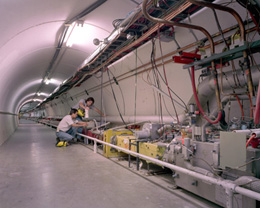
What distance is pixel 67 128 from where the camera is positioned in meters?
6.88

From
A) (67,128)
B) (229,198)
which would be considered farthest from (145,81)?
(229,198)

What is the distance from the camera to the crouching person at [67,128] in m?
6.64

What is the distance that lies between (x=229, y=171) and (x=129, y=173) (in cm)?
180

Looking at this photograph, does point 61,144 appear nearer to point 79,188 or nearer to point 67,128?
point 67,128

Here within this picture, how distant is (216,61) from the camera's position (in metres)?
2.78

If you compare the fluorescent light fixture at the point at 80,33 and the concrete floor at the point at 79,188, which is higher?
the fluorescent light fixture at the point at 80,33

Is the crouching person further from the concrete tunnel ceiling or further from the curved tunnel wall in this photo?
the concrete tunnel ceiling

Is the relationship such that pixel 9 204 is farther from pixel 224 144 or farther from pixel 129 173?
pixel 224 144

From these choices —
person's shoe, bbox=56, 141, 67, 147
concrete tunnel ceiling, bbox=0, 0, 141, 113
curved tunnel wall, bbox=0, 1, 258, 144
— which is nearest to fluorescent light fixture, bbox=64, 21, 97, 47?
concrete tunnel ceiling, bbox=0, 0, 141, 113

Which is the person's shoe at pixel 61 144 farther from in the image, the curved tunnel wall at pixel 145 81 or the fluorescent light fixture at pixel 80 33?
the fluorescent light fixture at pixel 80 33

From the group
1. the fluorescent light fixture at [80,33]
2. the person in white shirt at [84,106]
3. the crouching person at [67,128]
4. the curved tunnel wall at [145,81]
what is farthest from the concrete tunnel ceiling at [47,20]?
the crouching person at [67,128]

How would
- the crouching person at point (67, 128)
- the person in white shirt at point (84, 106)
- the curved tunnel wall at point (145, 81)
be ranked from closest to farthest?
the curved tunnel wall at point (145, 81) → the crouching person at point (67, 128) → the person in white shirt at point (84, 106)

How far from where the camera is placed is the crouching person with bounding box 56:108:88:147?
6.64 meters

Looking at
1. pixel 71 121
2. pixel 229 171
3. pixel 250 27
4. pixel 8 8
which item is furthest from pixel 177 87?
pixel 71 121
